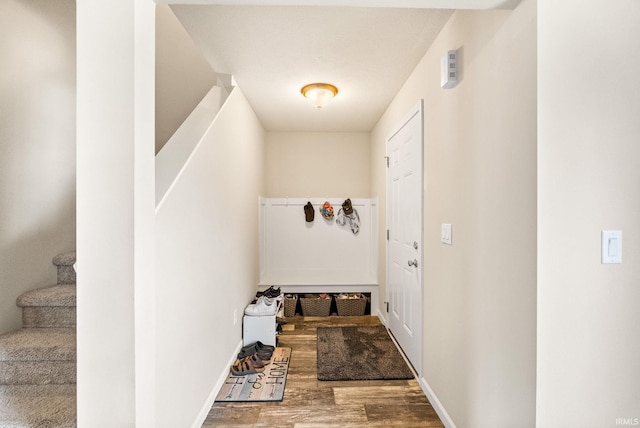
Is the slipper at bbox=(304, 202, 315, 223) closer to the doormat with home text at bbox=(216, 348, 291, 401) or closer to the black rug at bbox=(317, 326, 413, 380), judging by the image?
the black rug at bbox=(317, 326, 413, 380)

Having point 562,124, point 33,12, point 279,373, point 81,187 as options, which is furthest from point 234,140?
point 562,124

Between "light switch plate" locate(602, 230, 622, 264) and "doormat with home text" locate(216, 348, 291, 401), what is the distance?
1.95 m

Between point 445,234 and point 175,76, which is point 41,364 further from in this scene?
point 175,76

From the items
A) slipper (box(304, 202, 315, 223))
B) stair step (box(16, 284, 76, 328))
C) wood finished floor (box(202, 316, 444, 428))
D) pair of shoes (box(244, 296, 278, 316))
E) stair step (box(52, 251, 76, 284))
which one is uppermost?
slipper (box(304, 202, 315, 223))

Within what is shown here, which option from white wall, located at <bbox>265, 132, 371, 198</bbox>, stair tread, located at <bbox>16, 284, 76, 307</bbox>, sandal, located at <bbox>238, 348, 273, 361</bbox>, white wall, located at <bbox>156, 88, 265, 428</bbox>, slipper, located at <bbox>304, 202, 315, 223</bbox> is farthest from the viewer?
white wall, located at <bbox>265, 132, 371, 198</bbox>

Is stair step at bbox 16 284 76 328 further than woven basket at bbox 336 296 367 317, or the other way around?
woven basket at bbox 336 296 367 317

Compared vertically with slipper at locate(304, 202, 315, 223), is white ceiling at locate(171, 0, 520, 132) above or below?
above

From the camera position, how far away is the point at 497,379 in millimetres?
1336

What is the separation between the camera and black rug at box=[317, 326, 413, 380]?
2404 mm

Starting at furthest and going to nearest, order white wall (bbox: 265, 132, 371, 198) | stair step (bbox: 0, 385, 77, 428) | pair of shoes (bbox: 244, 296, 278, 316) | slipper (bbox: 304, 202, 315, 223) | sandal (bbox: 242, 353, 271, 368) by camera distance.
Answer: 1. white wall (bbox: 265, 132, 371, 198)
2. slipper (bbox: 304, 202, 315, 223)
3. pair of shoes (bbox: 244, 296, 278, 316)
4. sandal (bbox: 242, 353, 271, 368)
5. stair step (bbox: 0, 385, 77, 428)

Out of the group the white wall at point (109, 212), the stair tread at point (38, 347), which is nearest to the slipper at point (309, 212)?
the stair tread at point (38, 347)

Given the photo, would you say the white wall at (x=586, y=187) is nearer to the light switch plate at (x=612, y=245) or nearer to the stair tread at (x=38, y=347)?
the light switch plate at (x=612, y=245)

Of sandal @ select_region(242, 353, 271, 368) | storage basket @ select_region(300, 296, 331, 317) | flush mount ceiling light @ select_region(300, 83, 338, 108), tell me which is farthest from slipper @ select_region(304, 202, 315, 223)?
sandal @ select_region(242, 353, 271, 368)

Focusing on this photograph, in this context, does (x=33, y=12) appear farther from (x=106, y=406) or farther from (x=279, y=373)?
(x=279, y=373)
